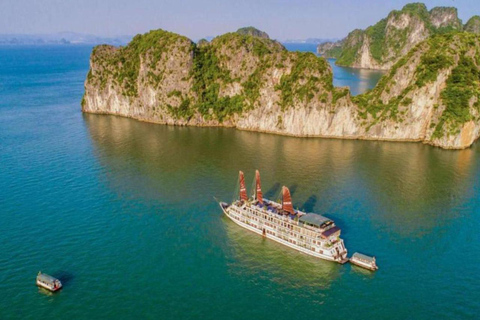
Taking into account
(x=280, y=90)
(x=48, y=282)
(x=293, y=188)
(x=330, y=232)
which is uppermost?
(x=280, y=90)

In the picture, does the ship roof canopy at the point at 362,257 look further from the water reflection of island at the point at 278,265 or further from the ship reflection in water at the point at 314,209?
the water reflection of island at the point at 278,265

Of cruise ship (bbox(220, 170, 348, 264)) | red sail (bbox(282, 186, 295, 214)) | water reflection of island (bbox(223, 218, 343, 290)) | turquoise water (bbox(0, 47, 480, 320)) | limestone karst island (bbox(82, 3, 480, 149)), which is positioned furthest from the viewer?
limestone karst island (bbox(82, 3, 480, 149))

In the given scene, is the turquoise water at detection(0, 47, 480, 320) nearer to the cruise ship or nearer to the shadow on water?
the shadow on water

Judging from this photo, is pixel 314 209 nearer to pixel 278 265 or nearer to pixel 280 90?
pixel 278 265

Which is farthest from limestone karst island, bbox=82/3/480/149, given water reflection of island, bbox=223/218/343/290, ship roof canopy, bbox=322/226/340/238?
water reflection of island, bbox=223/218/343/290

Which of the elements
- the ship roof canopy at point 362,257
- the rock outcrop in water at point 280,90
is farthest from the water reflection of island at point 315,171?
the ship roof canopy at point 362,257

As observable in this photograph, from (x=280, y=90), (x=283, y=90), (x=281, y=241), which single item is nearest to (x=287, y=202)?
(x=281, y=241)
